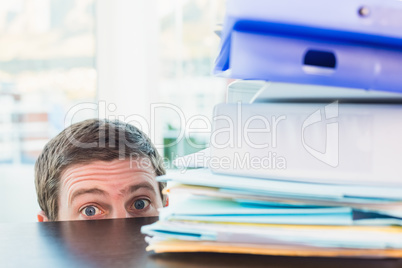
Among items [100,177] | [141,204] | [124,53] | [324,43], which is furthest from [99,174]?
[124,53]

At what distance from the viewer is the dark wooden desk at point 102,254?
15.0 inches

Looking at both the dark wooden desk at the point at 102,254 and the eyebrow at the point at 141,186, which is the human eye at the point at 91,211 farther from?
the dark wooden desk at the point at 102,254

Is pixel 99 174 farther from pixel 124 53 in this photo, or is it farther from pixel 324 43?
pixel 124 53

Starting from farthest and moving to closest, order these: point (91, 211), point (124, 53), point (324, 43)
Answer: point (124, 53) → point (91, 211) → point (324, 43)

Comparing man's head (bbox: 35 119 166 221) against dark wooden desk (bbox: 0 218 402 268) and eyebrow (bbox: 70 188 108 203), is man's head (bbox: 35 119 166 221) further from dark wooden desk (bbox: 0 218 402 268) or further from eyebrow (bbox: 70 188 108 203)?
dark wooden desk (bbox: 0 218 402 268)

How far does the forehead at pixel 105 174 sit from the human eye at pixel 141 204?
4 centimetres

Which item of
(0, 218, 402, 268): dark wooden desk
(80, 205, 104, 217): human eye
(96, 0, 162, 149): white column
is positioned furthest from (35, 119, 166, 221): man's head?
(96, 0, 162, 149): white column

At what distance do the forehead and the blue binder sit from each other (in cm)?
60

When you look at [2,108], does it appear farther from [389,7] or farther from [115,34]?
[389,7]

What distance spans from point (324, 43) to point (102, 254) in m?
0.28

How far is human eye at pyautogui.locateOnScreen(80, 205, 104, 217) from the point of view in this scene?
2.96ft

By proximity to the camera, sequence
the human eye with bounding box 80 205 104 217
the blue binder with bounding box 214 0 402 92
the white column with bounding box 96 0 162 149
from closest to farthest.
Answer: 1. the blue binder with bounding box 214 0 402 92
2. the human eye with bounding box 80 205 104 217
3. the white column with bounding box 96 0 162 149

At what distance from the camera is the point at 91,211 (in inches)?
35.6

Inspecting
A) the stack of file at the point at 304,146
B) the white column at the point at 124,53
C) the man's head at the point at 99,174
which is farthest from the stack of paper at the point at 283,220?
the white column at the point at 124,53
